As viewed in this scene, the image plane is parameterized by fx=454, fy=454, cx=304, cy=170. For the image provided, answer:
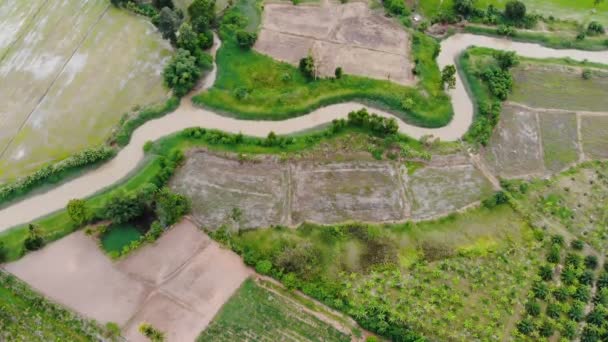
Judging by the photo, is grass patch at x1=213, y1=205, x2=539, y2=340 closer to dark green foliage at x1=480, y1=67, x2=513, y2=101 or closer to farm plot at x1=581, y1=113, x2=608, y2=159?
farm plot at x1=581, y1=113, x2=608, y2=159

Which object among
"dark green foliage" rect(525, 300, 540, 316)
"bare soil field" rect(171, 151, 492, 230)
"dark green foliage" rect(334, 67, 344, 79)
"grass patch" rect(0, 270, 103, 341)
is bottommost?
"grass patch" rect(0, 270, 103, 341)

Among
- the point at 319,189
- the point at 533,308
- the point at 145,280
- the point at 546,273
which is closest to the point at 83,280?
the point at 145,280

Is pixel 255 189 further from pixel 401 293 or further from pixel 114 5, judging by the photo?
pixel 114 5

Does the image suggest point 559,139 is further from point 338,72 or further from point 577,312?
point 338,72

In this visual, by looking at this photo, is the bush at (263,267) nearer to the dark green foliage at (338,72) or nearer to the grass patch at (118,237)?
the grass patch at (118,237)

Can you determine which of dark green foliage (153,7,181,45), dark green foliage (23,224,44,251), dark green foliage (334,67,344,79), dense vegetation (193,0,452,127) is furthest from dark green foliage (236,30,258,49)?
dark green foliage (23,224,44,251)
